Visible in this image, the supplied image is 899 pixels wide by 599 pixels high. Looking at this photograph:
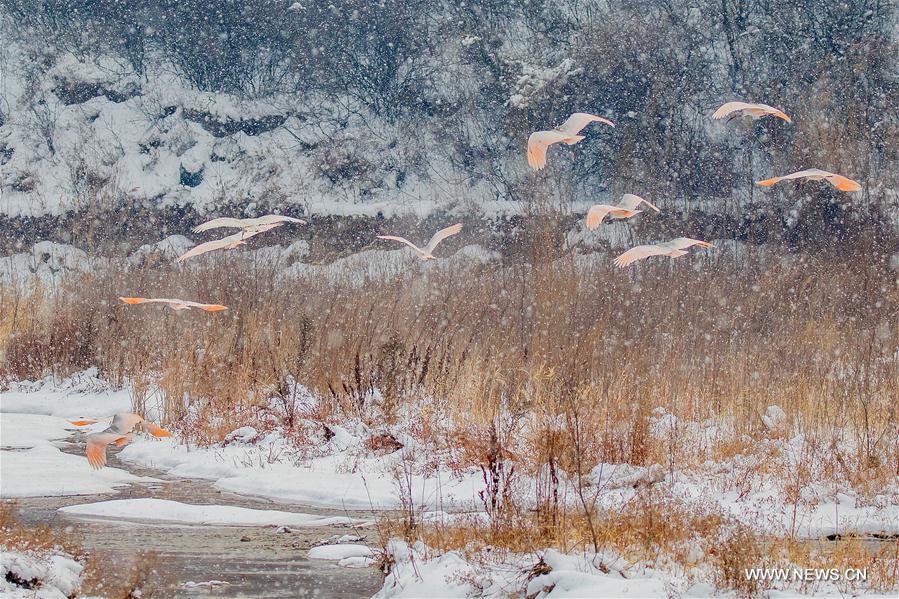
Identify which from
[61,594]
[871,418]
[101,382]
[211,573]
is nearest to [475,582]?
[211,573]

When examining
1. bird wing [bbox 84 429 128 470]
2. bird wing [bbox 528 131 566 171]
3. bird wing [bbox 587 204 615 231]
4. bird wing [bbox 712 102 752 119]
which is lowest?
bird wing [bbox 84 429 128 470]

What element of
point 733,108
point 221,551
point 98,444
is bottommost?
point 221,551

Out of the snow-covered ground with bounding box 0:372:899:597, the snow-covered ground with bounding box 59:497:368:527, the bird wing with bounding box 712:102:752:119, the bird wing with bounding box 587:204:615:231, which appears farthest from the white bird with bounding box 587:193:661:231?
the snow-covered ground with bounding box 59:497:368:527

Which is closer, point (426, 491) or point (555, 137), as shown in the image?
point (555, 137)

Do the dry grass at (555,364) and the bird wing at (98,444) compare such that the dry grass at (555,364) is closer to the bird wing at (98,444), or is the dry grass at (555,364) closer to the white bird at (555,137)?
the white bird at (555,137)

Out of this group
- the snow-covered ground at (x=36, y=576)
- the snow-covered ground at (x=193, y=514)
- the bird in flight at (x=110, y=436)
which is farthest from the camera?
the snow-covered ground at (x=193, y=514)

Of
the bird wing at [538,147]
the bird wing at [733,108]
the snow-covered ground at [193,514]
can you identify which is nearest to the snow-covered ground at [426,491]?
the snow-covered ground at [193,514]

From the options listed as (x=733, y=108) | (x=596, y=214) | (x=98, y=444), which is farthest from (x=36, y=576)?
(x=733, y=108)

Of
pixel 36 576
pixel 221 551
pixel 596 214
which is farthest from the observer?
pixel 596 214

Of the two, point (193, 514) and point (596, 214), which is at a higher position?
point (596, 214)

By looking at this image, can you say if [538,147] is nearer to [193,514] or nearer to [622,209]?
[622,209]

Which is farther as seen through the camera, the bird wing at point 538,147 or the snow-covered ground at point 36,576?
the bird wing at point 538,147

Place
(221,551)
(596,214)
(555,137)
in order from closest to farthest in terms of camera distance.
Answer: (221,551), (555,137), (596,214)

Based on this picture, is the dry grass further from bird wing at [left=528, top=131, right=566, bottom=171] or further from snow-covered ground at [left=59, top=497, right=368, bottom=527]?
bird wing at [left=528, top=131, right=566, bottom=171]
